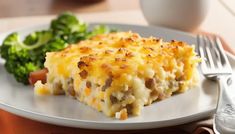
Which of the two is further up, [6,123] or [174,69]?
[174,69]

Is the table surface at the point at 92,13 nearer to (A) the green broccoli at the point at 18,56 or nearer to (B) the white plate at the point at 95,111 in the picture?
(A) the green broccoli at the point at 18,56

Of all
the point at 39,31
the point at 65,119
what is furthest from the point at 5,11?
the point at 65,119

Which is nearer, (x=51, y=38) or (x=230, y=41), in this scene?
(x=51, y=38)

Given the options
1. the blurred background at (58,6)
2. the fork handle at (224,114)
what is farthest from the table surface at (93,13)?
the fork handle at (224,114)

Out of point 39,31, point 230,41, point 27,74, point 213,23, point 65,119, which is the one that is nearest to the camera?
point 65,119

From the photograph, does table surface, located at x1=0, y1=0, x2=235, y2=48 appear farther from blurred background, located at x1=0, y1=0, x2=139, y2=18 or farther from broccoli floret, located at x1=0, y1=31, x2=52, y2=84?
broccoli floret, located at x1=0, y1=31, x2=52, y2=84

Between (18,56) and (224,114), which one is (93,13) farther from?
(224,114)

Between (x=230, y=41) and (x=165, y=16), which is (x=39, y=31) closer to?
(x=165, y=16)
